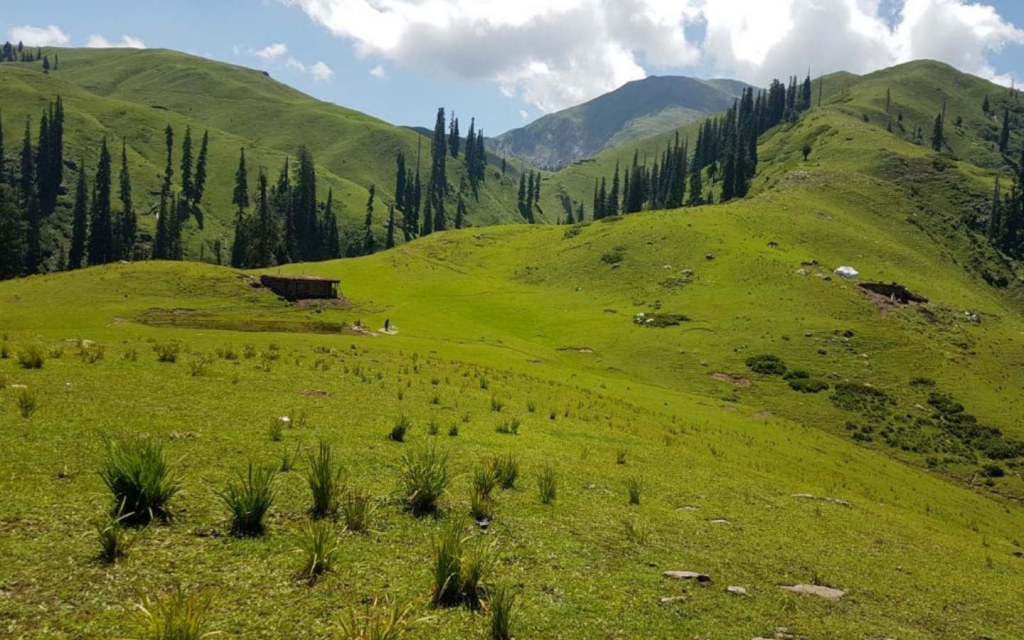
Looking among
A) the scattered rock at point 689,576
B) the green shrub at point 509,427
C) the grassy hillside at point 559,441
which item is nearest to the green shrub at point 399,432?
the grassy hillside at point 559,441

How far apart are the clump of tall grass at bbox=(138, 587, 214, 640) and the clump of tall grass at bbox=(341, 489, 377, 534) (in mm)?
4268

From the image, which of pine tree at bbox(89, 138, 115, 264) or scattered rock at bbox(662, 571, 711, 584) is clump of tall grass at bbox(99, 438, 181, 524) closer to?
scattered rock at bbox(662, 571, 711, 584)

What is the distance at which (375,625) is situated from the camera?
8.03 metres

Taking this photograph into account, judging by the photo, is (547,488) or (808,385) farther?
(808,385)

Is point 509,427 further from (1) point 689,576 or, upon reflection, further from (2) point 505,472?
(1) point 689,576

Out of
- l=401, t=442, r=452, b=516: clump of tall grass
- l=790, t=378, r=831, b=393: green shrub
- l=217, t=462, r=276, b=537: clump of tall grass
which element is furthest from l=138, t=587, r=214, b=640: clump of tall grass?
l=790, t=378, r=831, b=393: green shrub

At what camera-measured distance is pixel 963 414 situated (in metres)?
55.6

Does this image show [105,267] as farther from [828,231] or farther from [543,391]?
[828,231]

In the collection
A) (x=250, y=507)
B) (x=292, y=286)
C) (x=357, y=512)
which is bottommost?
(x=357, y=512)

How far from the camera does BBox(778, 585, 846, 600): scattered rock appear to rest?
12719mm

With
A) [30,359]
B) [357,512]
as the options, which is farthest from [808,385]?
[30,359]

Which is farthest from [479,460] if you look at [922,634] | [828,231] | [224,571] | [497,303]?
[828,231]

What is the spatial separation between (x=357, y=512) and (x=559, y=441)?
547 inches

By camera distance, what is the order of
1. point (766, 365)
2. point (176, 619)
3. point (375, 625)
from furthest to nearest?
point (766, 365), point (375, 625), point (176, 619)
